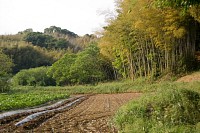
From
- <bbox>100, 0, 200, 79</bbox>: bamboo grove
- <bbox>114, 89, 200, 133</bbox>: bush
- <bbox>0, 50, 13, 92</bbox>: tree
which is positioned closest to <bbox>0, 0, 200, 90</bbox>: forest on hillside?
<bbox>100, 0, 200, 79</bbox>: bamboo grove

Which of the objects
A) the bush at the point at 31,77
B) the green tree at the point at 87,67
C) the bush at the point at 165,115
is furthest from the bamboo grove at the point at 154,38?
the bush at the point at 31,77

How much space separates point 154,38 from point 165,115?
46.4 feet

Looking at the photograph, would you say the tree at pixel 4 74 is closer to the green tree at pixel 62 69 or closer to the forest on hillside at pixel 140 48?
the forest on hillside at pixel 140 48

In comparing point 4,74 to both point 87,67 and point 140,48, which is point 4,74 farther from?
point 140,48

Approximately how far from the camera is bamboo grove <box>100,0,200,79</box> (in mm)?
17203

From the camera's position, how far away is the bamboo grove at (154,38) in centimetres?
1720

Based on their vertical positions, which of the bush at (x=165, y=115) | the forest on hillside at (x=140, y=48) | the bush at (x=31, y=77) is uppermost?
the forest on hillside at (x=140, y=48)

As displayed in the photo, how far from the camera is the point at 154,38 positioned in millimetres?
19547

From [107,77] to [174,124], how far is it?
92.9ft

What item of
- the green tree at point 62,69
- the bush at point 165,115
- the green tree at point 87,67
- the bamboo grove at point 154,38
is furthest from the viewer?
the green tree at point 62,69

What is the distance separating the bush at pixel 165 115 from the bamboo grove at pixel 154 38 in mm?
A: 9257

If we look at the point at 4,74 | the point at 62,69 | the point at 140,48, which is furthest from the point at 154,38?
the point at 62,69

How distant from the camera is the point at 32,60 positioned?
150ft

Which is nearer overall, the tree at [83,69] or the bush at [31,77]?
the tree at [83,69]
